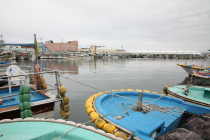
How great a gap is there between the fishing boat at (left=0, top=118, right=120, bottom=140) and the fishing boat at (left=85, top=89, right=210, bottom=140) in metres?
1.08

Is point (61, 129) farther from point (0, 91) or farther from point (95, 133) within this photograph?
point (0, 91)

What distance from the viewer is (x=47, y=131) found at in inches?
113

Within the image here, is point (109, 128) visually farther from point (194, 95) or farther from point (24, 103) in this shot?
point (194, 95)

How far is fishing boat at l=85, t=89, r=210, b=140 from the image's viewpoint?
3.50 metres

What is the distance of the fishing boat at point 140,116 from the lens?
11.5 ft

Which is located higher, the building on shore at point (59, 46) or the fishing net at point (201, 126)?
the building on shore at point (59, 46)

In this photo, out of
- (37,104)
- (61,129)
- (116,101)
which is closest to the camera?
(61,129)

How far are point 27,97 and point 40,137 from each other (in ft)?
7.51

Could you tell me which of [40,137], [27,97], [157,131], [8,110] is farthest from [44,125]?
[157,131]

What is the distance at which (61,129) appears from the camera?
117 inches

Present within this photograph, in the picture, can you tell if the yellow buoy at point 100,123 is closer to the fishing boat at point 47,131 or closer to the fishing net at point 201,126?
the fishing boat at point 47,131

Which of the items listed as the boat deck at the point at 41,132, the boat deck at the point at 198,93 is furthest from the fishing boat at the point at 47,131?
the boat deck at the point at 198,93

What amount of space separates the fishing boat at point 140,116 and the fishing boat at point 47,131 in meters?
1.08

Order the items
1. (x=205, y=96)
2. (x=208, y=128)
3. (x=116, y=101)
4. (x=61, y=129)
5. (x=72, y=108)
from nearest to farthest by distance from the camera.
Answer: (x=61, y=129) → (x=208, y=128) → (x=116, y=101) → (x=205, y=96) → (x=72, y=108)
